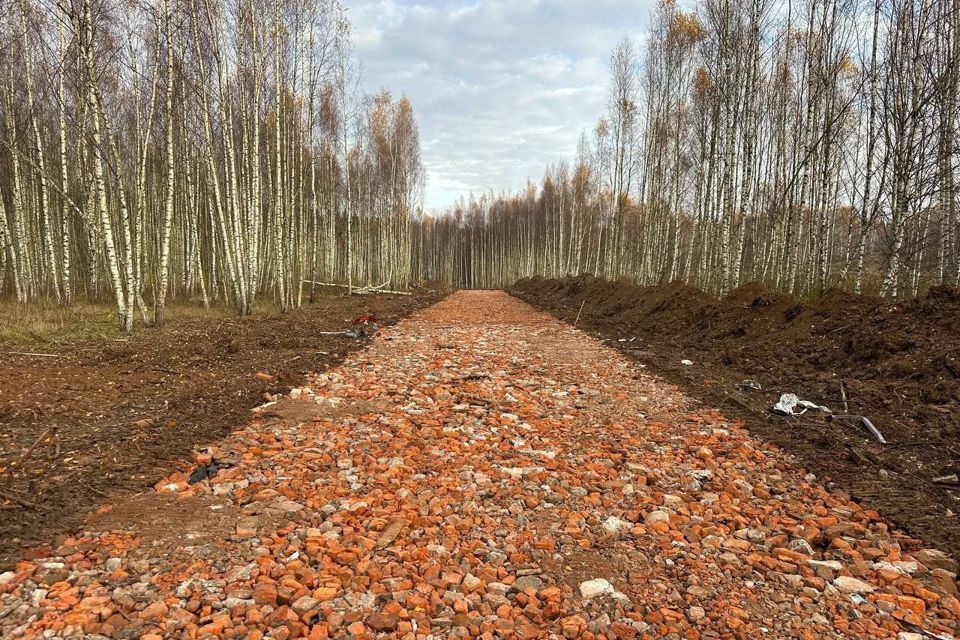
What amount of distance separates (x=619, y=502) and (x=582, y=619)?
49.6 inches

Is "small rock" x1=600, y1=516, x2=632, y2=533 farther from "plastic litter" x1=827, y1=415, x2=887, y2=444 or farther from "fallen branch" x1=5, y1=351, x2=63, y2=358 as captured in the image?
"fallen branch" x1=5, y1=351, x2=63, y2=358

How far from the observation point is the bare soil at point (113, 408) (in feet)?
9.76

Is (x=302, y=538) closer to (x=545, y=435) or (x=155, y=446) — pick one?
(x=155, y=446)

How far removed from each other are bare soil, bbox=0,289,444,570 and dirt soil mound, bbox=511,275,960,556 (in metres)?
5.23

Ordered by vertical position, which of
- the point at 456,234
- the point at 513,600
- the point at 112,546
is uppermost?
the point at 456,234

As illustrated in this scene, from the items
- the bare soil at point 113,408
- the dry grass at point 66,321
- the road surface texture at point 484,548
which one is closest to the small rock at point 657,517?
the road surface texture at point 484,548

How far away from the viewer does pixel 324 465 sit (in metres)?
3.75

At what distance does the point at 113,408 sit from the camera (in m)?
4.73

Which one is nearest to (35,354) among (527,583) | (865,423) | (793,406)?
(527,583)

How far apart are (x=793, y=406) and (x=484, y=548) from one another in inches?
171

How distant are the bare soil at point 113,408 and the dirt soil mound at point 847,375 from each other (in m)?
5.23

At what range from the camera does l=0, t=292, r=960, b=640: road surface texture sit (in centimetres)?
212

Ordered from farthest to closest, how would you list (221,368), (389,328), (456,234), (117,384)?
(456,234)
(389,328)
(221,368)
(117,384)

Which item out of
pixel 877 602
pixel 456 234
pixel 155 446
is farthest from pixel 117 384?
pixel 456 234
